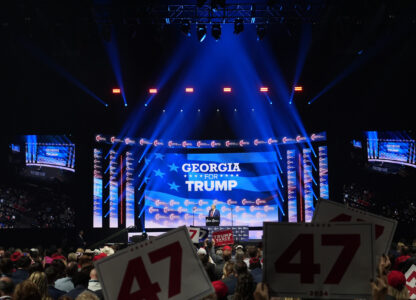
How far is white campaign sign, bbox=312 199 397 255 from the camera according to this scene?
4156 millimetres

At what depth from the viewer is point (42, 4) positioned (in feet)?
58.3

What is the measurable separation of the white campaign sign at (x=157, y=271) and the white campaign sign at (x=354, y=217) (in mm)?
1128

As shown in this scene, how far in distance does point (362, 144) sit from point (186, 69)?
8.42 meters

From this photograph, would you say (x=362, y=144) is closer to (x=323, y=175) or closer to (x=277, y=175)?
(x=323, y=175)

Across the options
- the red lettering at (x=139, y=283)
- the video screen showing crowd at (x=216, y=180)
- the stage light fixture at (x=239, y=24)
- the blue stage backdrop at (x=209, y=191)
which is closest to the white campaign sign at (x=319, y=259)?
the red lettering at (x=139, y=283)

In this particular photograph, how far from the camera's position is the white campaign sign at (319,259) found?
140 inches

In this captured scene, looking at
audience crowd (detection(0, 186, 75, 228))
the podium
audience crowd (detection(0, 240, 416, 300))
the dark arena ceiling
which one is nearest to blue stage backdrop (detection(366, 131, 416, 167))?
the dark arena ceiling

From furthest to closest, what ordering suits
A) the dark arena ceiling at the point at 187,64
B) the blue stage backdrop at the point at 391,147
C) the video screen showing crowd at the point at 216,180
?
1. the video screen showing crowd at the point at 216,180
2. the blue stage backdrop at the point at 391,147
3. the dark arena ceiling at the point at 187,64

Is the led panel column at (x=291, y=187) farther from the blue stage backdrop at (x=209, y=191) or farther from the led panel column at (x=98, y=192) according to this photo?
the led panel column at (x=98, y=192)

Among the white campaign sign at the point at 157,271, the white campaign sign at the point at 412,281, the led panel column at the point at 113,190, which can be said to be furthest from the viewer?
the led panel column at the point at 113,190

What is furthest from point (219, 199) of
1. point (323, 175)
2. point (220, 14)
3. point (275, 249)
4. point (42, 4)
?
point (275, 249)

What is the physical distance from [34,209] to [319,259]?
18778 mm

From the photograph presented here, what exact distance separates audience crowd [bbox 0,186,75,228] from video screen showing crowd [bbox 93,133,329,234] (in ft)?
8.69

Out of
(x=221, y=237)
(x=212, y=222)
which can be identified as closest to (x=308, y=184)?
(x=212, y=222)
